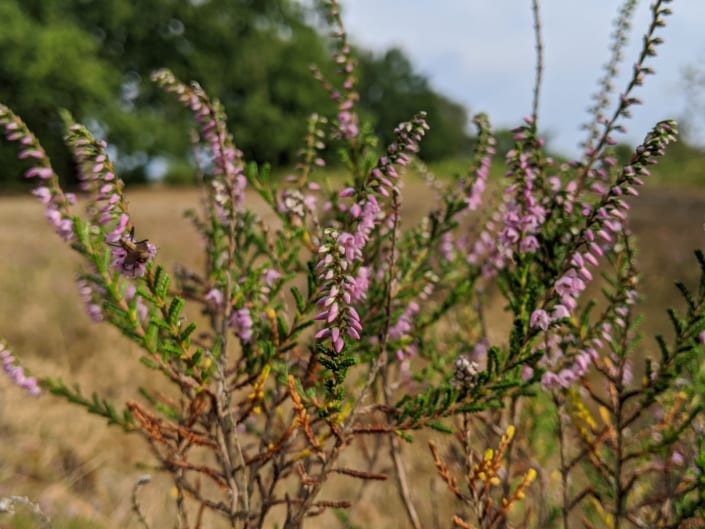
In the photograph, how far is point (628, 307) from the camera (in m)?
2.62

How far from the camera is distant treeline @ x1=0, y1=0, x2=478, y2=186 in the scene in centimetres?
2459

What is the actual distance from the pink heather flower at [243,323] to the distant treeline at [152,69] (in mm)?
23579

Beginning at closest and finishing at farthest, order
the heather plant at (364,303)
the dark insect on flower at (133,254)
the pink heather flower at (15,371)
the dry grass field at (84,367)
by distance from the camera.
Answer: the dark insect on flower at (133,254)
the heather plant at (364,303)
the pink heather flower at (15,371)
the dry grass field at (84,367)

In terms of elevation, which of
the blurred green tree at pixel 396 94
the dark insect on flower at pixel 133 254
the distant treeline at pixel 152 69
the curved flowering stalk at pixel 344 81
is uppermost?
the blurred green tree at pixel 396 94

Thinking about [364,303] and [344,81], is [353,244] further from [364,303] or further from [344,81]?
[344,81]

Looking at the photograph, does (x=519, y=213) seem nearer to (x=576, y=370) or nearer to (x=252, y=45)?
(x=576, y=370)

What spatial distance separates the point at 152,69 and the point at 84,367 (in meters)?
24.2

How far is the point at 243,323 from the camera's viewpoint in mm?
2273

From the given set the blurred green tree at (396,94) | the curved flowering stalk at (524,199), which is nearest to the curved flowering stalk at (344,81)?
the curved flowering stalk at (524,199)

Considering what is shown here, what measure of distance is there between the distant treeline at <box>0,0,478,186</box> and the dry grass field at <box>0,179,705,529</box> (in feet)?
39.3

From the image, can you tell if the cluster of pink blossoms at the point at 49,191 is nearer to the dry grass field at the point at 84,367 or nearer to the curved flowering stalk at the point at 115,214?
the curved flowering stalk at the point at 115,214

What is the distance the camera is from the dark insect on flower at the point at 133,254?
1688mm

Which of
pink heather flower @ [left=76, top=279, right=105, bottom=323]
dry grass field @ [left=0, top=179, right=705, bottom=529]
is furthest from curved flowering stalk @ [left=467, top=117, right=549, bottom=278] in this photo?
pink heather flower @ [left=76, top=279, right=105, bottom=323]

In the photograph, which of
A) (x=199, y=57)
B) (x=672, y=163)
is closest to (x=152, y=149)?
(x=199, y=57)
